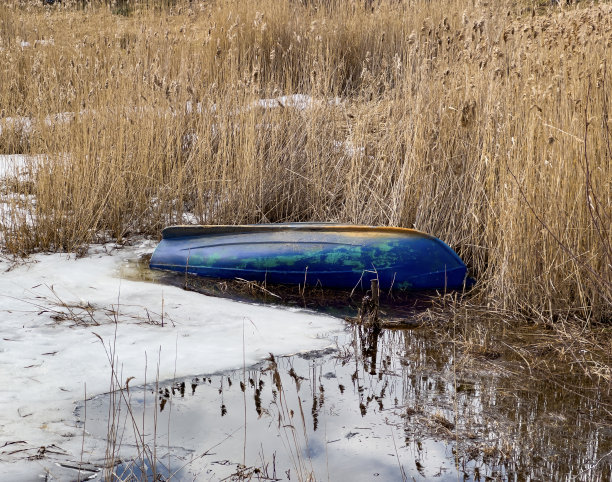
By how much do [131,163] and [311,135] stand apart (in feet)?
4.37

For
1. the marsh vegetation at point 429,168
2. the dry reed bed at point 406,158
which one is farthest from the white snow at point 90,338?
the dry reed bed at point 406,158

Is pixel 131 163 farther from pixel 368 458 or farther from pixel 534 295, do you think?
pixel 368 458

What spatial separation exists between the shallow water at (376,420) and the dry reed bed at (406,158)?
31.2 inches

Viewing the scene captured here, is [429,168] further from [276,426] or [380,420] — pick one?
[276,426]

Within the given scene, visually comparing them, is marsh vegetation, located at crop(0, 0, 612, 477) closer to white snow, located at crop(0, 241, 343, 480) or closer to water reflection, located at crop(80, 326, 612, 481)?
water reflection, located at crop(80, 326, 612, 481)

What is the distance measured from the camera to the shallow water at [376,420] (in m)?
2.18

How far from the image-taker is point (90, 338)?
3150mm

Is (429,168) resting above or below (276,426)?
above

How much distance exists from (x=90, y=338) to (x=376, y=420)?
4.62 feet

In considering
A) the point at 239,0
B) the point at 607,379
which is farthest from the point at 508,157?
the point at 239,0

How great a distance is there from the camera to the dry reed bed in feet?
11.5

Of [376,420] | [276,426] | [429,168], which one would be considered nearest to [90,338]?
[276,426]

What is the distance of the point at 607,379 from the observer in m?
2.84

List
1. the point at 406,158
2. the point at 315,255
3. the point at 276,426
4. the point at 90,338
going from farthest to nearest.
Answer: the point at 406,158, the point at 315,255, the point at 90,338, the point at 276,426
